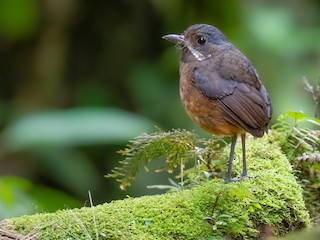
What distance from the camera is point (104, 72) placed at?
29.2 feet

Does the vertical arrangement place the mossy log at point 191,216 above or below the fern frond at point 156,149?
Result: below

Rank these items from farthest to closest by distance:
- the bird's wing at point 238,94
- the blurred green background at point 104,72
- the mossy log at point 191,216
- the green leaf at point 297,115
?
the blurred green background at point 104,72 → the green leaf at point 297,115 → the bird's wing at point 238,94 → the mossy log at point 191,216

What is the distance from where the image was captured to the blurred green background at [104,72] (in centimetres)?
665

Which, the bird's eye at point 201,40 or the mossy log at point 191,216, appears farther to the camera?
the bird's eye at point 201,40

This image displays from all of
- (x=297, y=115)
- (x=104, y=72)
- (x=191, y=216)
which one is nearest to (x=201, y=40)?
(x=297, y=115)

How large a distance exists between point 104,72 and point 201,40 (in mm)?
4498

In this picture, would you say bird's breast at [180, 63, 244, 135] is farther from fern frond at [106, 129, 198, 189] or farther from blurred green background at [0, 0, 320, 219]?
blurred green background at [0, 0, 320, 219]

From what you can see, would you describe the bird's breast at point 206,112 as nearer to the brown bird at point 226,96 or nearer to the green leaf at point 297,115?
the brown bird at point 226,96

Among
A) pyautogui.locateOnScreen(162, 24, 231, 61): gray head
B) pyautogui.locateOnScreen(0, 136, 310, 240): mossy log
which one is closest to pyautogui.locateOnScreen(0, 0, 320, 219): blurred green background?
pyautogui.locateOnScreen(162, 24, 231, 61): gray head

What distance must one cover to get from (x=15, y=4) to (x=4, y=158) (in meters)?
1.56

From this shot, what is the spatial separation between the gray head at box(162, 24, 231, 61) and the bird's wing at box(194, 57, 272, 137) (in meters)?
0.23

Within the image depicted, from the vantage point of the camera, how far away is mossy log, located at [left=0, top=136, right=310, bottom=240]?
11.0ft

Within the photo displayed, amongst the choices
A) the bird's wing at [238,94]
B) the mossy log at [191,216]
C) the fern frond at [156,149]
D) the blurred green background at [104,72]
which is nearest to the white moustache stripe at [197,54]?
the bird's wing at [238,94]

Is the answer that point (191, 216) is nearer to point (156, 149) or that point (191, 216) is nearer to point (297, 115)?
point (156, 149)
